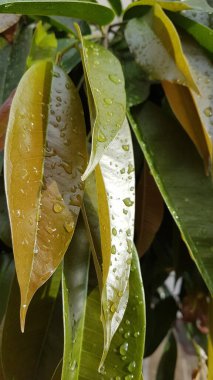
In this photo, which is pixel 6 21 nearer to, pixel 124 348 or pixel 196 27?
pixel 196 27

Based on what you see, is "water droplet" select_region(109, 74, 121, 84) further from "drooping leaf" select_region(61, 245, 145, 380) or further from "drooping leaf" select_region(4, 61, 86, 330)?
"drooping leaf" select_region(61, 245, 145, 380)

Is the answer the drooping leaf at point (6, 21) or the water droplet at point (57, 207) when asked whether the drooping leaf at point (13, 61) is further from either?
the water droplet at point (57, 207)

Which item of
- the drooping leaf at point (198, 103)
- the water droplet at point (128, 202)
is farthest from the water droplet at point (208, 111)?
the water droplet at point (128, 202)

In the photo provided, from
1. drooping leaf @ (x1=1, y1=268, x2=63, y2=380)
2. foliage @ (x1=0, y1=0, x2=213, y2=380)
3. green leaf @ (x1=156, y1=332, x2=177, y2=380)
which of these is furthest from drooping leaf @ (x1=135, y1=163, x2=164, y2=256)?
green leaf @ (x1=156, y1=332, x2=177, y2=380)

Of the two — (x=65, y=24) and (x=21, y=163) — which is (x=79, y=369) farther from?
(x=65, y=24)

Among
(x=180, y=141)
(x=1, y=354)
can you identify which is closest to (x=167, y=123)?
(x=180, y=141)
